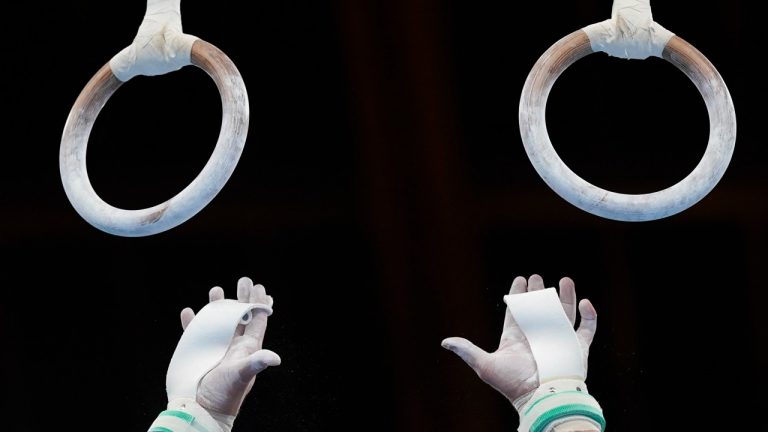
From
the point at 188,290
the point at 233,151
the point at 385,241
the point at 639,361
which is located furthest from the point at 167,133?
the point at 639,361

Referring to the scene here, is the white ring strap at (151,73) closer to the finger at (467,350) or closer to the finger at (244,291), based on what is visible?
the finger at (244,291)

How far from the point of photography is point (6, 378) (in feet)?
11.5

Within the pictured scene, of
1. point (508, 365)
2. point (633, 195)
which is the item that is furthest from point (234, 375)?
point (633, 195)

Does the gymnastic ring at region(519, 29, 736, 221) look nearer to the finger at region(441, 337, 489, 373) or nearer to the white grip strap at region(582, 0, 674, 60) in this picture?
the white grip strap at region(582, 0, 674, 60)

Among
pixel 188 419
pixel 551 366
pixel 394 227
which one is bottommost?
pixel 188 419

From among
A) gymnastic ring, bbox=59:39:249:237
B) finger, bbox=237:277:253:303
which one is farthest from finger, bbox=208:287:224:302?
gymnastic ring, bbox=59:39:249:237

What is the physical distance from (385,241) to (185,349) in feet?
2.71

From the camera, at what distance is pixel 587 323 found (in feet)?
8.46

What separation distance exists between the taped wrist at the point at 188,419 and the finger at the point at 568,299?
763 millimetres

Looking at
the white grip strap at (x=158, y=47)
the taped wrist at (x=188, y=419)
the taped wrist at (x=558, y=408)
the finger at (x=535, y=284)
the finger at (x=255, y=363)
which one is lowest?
the taped wrist at (x=188, y=419)

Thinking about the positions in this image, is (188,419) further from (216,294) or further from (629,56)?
(629,56)

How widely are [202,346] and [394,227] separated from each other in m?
0.84

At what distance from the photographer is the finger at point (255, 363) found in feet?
7.86

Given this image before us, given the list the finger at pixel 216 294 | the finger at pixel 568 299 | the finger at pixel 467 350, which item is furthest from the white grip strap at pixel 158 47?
the finger at pixel 568 299
